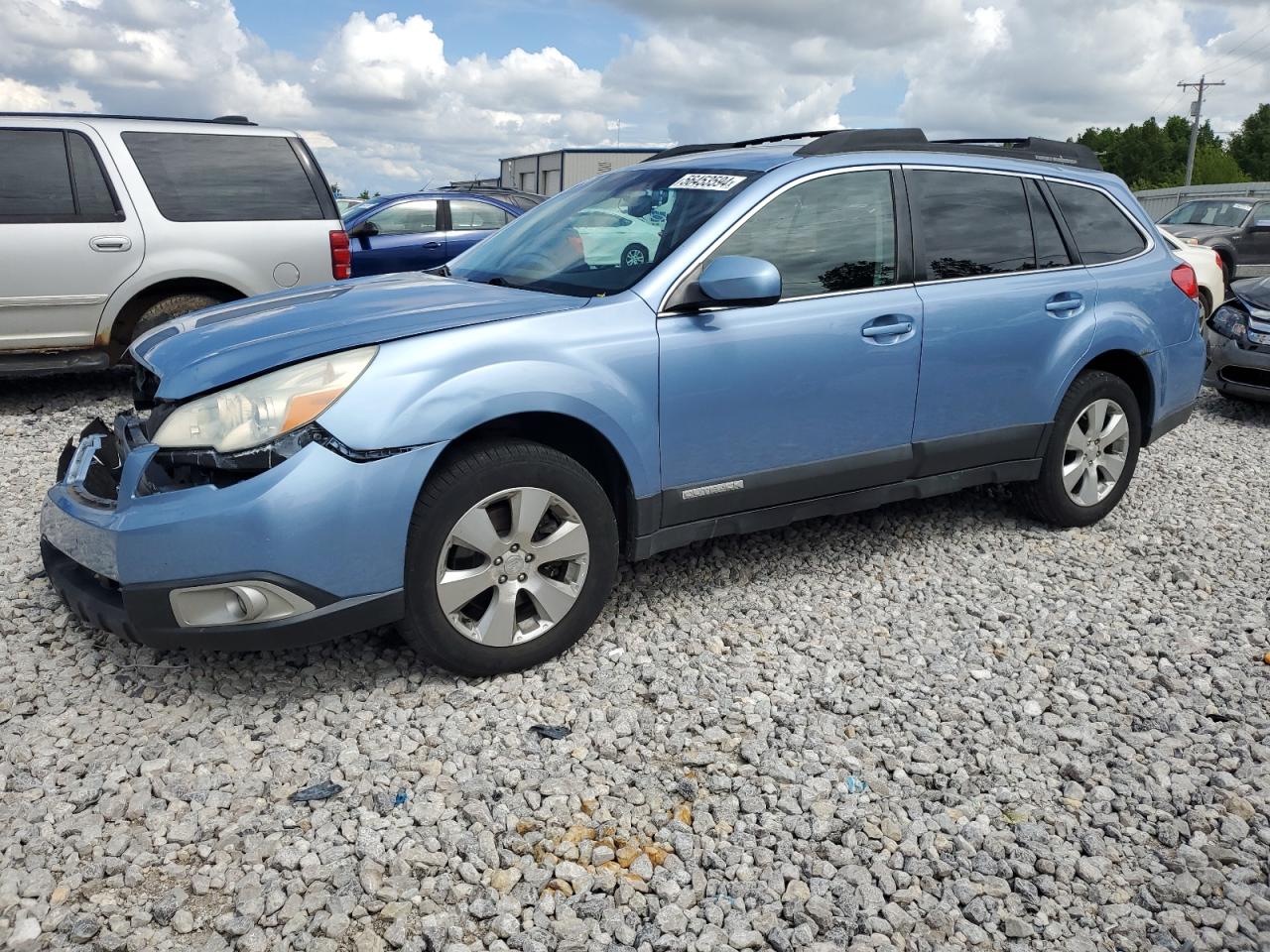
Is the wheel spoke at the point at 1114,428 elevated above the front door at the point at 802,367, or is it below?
below

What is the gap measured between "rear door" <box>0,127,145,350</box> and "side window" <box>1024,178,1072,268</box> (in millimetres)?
5541

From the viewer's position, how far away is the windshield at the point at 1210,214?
16.8 m

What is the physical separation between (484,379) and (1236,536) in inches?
167

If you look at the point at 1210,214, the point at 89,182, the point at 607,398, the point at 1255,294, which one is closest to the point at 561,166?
the point at 1210,214

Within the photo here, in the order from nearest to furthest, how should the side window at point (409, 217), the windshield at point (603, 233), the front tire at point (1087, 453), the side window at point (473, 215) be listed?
the windshield at point (603, 233) → the front tire at point (1087, 453) → the side window at point (409, 217) → the side window at point (473, 215)

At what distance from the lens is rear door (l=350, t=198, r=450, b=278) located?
10992 millimetres

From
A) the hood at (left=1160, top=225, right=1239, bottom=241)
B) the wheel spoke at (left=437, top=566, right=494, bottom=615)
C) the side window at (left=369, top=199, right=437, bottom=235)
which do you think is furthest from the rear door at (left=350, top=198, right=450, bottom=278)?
the hood at (left=1160, top=225, right=1239, bottom=241)

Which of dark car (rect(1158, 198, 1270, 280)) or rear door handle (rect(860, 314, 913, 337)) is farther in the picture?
dark car (rect(1158, 198, 1270, 280))

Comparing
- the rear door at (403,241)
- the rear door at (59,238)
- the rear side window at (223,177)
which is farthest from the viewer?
the rear door at (403,241)

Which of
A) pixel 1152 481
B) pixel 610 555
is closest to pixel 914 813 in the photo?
pixel 610 555

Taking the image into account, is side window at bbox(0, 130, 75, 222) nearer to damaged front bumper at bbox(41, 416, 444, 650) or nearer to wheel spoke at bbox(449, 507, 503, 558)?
damaged front bumper at bbox(41, 416, 444, 650)

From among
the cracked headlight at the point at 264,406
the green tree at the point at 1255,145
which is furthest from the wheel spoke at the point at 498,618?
the green tree at the point at 1255,145

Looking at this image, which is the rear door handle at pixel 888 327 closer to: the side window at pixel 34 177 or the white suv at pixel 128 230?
the white suv at pixel 128 230

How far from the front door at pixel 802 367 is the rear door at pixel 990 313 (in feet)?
0.52
